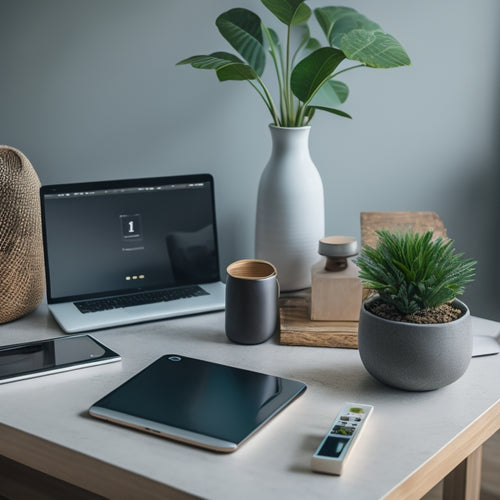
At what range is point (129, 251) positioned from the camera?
1337 mm

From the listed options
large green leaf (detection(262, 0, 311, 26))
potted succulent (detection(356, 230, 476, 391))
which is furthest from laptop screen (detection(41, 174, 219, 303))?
potted succulent (detection(356, 230, 476, 391))

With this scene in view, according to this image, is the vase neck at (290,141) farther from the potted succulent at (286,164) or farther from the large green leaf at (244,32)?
the large green leaf at (244,32)

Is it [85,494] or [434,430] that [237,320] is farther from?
[85,494]

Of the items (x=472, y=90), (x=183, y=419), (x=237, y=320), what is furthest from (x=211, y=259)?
(x=472, y=90)

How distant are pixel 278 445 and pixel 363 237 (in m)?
0.58

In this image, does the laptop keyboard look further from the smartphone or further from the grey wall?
the grey wall

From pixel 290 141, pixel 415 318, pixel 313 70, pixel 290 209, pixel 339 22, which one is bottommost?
pixel 415 318

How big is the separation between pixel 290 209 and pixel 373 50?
342 millimetres

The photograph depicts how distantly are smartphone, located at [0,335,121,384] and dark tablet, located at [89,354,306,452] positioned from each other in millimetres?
97

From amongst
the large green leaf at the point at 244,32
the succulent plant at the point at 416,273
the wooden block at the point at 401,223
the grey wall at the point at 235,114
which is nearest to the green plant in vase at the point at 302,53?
the large green leaf at the point at 244,32

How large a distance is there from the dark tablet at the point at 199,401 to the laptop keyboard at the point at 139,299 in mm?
240

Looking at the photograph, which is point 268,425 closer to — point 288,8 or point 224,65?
point 224,65

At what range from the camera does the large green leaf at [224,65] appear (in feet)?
4.13

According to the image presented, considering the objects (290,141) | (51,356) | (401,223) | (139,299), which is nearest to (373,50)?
(290,141)
